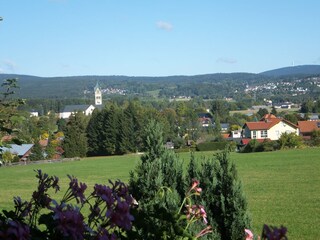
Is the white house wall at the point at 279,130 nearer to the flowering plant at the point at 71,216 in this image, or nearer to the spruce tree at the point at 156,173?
the spruce tree at the point at 156,173

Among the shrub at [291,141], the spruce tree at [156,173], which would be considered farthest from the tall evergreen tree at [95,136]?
the spruce tree at [156,173]

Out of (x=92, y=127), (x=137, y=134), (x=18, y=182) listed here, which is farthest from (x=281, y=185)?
(x=92, y=127)

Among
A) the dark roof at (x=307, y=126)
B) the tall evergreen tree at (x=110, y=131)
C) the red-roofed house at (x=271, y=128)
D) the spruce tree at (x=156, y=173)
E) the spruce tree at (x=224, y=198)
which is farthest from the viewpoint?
the dark roof at (x=307, y=126)

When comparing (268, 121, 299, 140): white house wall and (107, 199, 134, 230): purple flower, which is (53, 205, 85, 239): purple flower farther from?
(268, 121, 299, 140): white house wall

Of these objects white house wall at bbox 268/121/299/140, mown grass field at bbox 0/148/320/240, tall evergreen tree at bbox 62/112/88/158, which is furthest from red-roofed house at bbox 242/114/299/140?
tall evergreen tree at bbox 62/112/88/158

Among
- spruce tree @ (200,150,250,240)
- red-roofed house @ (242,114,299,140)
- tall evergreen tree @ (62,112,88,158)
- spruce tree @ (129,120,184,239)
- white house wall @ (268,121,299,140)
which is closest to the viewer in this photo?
spruce tree @ (129,120,184,239)

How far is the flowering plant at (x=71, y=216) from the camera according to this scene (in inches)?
50.3

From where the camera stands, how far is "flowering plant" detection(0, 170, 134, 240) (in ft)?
4.19

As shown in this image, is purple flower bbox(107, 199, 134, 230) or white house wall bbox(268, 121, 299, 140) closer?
purple flower bbox(107, 199, 134, 230)

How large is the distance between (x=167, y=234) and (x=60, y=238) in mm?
429

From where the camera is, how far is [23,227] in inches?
48.0

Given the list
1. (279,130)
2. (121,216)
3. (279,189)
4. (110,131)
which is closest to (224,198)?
(121,216)

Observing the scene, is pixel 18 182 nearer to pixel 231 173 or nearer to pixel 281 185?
A: pixel 281 185

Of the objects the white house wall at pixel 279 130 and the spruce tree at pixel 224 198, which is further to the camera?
the white house wall at pixel 279 130
